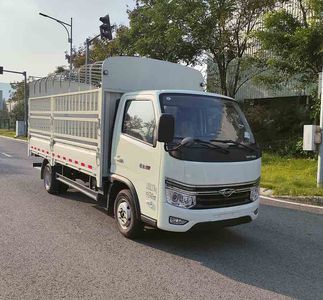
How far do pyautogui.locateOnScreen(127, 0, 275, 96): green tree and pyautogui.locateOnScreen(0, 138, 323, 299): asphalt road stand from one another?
13.6 metres

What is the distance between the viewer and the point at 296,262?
18.2 feet

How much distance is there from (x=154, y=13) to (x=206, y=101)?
1600 cm

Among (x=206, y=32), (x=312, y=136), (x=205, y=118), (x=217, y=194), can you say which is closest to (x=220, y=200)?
(x=217, y=194)

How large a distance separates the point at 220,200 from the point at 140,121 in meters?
1.57

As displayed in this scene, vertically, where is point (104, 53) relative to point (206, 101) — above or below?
above

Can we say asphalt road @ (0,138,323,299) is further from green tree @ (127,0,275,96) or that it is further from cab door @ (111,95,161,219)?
green tree @ (127,0,275,96)

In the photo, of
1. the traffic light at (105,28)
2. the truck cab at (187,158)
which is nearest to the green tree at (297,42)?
the traffic light at (105,28)

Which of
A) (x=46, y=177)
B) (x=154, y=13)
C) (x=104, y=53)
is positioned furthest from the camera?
(x=104, y=53)

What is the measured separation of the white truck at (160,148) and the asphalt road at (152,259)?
17.9 inches

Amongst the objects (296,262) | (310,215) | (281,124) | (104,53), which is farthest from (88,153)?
(104,53)

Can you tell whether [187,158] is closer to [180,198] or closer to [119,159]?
[180,198]

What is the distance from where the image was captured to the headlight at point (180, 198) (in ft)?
18.0

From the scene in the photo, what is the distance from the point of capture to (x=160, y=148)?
5.60 meters

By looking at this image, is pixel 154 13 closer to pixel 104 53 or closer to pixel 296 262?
pixel 104 53
